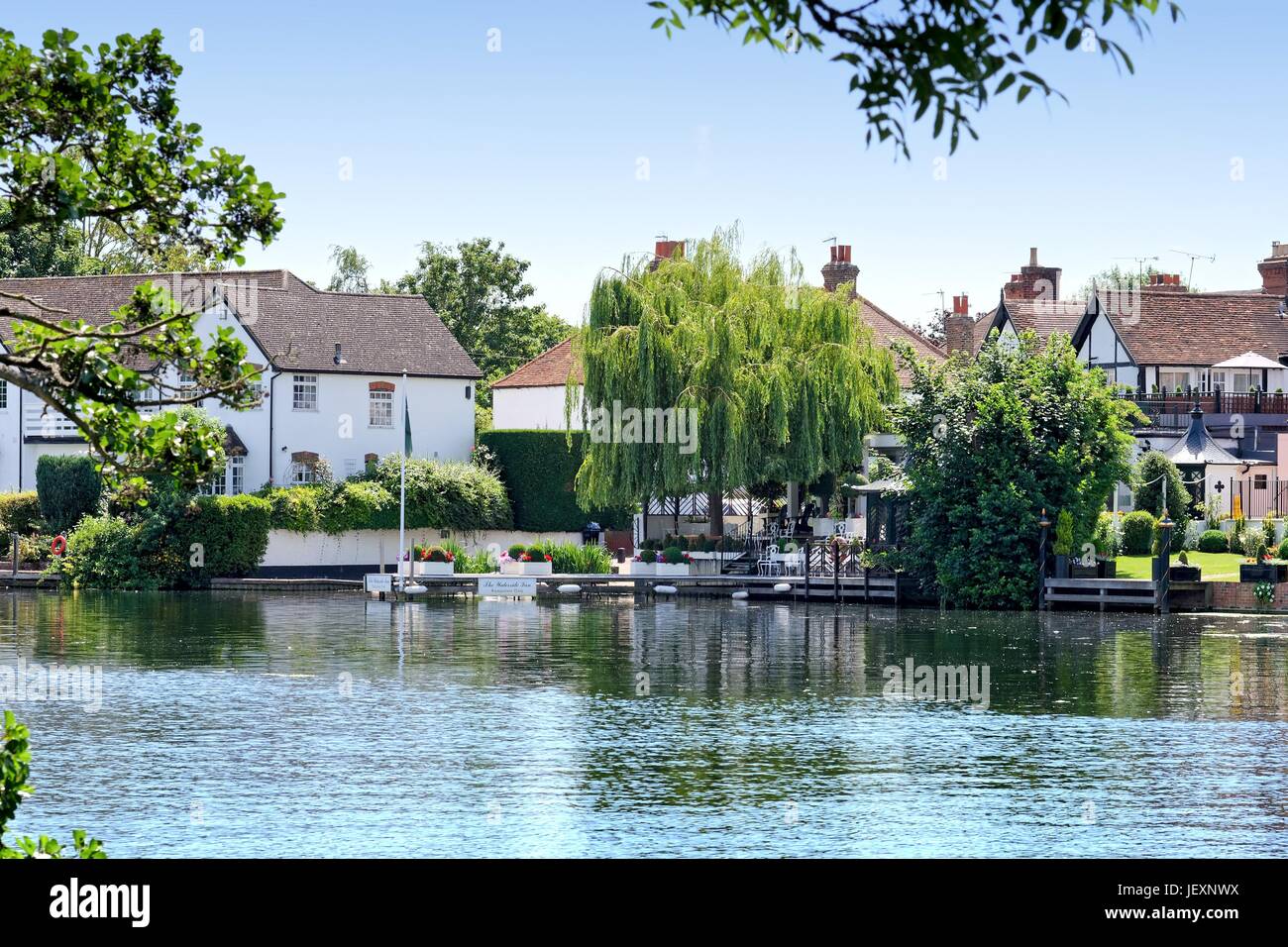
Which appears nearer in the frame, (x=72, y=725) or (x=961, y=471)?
(x=72, y=725)

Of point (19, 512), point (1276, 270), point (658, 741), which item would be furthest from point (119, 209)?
point (1276, 270)

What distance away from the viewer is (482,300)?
7962cm

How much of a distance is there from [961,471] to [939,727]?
71.5ft

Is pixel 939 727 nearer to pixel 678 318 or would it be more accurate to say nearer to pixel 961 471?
pixel 961 471

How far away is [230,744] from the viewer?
963 inches

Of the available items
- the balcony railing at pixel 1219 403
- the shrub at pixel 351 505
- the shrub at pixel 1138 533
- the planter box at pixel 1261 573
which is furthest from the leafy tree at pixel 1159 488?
the shrub at pixel 351 505

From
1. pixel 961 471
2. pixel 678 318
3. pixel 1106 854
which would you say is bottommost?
pixel 1106 854

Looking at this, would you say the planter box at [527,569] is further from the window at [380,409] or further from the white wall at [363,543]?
the window at [380,409]

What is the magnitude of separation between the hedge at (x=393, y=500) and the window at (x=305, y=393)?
11.7 ft

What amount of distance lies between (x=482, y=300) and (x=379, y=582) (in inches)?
1206
